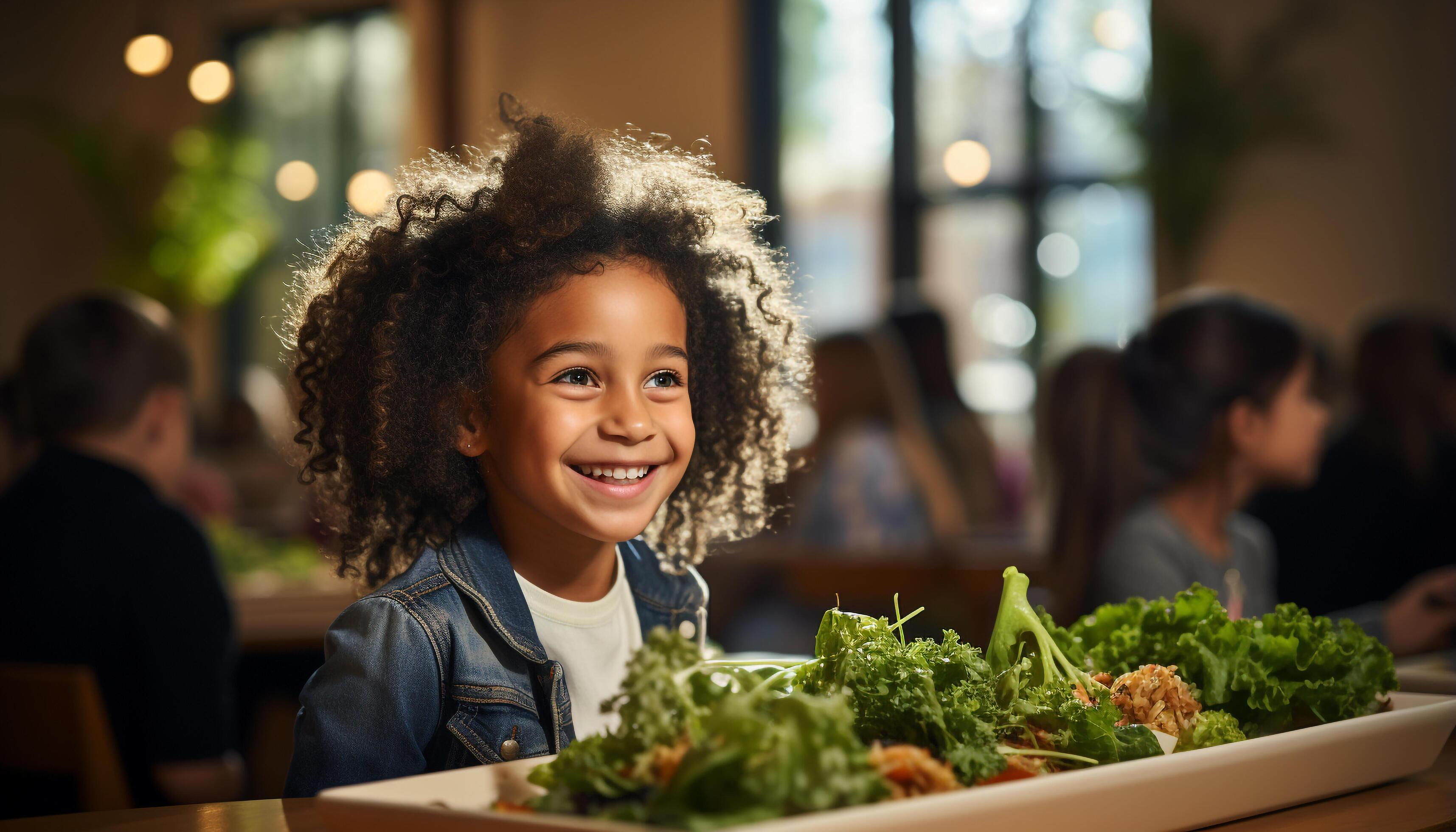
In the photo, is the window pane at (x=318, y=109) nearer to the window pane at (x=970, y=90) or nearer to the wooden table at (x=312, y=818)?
the window pane at (x=970, y=90)

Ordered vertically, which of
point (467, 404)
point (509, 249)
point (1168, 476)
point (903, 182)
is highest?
point (903, 182)

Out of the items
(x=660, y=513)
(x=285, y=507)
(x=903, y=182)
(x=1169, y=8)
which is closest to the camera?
(x=660, y=513)

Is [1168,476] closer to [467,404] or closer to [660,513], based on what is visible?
[660,513]

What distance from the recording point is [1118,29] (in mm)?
7562

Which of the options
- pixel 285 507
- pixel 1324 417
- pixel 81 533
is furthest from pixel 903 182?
pixel 81 533

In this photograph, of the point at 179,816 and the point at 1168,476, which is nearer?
the point at 179,816

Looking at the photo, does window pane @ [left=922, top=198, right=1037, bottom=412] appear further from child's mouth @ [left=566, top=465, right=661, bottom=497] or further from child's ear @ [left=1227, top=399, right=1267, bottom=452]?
child's mouth @ [left=566, top=465, right=661, bottom=497]

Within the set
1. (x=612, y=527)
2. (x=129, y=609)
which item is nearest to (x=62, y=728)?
(x=129, y=609)

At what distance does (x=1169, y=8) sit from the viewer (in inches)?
284

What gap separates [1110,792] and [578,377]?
453 mm

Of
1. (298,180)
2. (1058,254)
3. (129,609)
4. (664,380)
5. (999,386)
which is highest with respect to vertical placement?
(298,180)

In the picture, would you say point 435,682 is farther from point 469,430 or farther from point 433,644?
point 469,430

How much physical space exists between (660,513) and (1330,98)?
6872 mm

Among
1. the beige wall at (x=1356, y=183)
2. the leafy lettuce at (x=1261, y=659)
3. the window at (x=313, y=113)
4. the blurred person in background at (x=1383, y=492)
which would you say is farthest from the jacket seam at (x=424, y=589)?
the window at (x=313, y=113)
